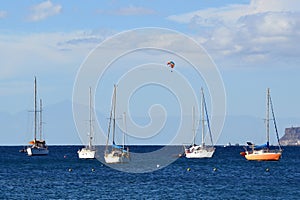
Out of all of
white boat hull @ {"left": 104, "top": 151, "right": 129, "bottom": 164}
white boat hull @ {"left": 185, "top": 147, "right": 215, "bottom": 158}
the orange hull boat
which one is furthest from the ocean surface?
white boat hull @ {"left": 185, "top": 147, "right": 215, "bottom": 158}

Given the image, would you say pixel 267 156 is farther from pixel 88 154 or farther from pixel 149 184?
pixel 149 184

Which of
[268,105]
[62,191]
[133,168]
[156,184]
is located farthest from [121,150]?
[62,191]

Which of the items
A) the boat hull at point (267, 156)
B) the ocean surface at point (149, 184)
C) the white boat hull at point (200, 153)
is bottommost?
the ocean surface at point (149, 184)

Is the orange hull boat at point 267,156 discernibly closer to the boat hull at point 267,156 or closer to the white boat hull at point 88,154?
the boat hull at point 267,156

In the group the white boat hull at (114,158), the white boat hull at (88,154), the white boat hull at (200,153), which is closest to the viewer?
the white boat hull at (114,158)

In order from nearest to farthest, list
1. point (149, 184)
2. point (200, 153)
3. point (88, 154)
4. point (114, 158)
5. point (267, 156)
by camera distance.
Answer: point (149, 184)
point (114, 158)
point (267, 156)
point (88, 154)
point (200, 153)

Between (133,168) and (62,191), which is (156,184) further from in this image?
(133,168)

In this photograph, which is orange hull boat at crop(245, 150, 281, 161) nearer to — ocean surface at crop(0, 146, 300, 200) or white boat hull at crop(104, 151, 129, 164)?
ocean surface at crop(0, 146, 300, 200)

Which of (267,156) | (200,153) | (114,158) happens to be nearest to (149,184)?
(114,158)

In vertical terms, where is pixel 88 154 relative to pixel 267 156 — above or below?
above

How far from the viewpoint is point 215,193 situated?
9106 centimetres

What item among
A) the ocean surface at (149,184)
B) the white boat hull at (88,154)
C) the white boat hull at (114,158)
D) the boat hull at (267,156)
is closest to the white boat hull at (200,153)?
the boat hull at (267,156)

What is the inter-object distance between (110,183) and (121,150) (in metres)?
47.4

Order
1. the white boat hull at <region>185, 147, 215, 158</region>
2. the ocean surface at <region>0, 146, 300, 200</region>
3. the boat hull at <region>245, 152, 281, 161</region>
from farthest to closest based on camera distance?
the white boat hull at <region>185, 147, 215, 158</region> → the boat hull at <region>245, 152, 281, 161</region> → the ocean surface at <region>0, 146, 300, 200</region>
